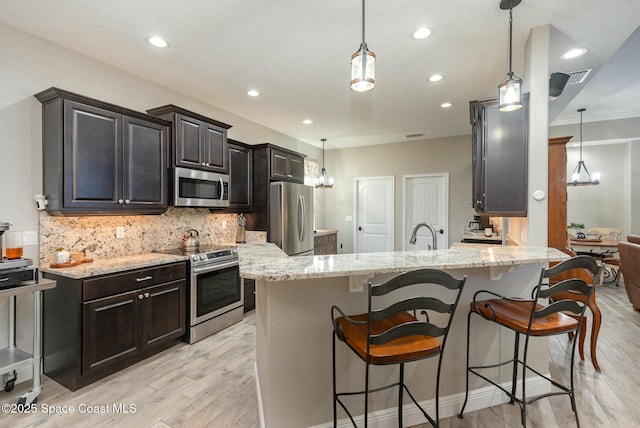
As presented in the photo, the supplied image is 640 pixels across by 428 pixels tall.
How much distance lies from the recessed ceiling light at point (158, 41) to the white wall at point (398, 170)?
4.81 meters

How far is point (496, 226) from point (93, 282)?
17.9 ft

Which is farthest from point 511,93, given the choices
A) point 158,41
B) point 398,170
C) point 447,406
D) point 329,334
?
point 398,170

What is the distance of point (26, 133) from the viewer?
8.18ft

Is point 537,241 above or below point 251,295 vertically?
above

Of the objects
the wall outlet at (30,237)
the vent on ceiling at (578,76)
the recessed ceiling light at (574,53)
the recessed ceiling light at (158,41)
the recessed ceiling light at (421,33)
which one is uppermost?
the vent on ceiling at (578,76)

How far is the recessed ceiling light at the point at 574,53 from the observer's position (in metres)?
2.74

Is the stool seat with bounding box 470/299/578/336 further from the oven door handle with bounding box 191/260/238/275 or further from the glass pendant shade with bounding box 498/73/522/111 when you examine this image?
the oven door handle with bounding box 191/260/238/275

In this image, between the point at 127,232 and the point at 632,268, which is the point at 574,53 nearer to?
the point at 632,268

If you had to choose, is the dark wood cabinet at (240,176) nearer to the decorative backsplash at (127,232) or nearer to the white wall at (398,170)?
the decorative backsplash at (127,232)

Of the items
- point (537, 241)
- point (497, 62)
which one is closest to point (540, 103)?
point (497, 62)

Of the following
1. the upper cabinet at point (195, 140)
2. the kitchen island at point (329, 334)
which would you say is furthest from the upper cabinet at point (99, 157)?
the kitchen island at point (329, 334)

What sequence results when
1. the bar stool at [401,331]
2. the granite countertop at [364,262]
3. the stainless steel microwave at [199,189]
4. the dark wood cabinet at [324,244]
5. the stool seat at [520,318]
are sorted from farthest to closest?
the dark wood cabinet at [324,244]
the stainless steel microwave at [199,189]
the stool seat at [520,318]
the granite countertop at [364,262]
the bar stool at [401,331]

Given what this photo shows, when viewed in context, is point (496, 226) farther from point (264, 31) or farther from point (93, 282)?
point (93, 282)

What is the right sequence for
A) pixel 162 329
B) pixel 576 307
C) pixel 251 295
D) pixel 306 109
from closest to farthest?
pixel 576 307
pixel 162 329
pixel 251 295
pixel 306 109
